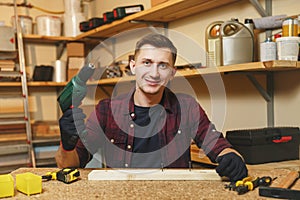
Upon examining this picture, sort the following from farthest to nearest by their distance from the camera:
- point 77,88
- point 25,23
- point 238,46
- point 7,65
Answer: point 25,23 → point 7,65 → point 238,46 → point 77,88

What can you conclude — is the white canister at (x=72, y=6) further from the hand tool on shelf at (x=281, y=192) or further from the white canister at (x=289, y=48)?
the hand tool on shelf at (x=281, y=192)

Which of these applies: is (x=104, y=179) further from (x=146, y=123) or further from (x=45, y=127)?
(x=45, y=127)

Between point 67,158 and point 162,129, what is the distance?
417 millimetres

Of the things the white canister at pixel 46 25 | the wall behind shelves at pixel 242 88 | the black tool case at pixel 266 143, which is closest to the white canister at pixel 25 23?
the white canister at pixel 46 25

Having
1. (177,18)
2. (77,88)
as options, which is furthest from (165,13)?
(77,88)

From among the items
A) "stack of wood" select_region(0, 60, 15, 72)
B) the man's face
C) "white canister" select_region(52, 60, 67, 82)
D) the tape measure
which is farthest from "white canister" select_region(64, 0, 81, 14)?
the tape measure

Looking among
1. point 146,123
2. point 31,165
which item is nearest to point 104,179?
point 146,123

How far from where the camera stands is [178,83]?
175 centimetres

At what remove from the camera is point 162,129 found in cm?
148

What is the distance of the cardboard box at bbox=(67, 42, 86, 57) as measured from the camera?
3.10 metres

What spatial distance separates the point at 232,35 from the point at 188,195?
3.14 ft

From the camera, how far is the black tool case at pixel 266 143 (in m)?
1.50

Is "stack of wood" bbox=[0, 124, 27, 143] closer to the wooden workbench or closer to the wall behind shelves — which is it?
the wall behind shelves

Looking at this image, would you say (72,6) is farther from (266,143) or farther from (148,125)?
(266,143)
